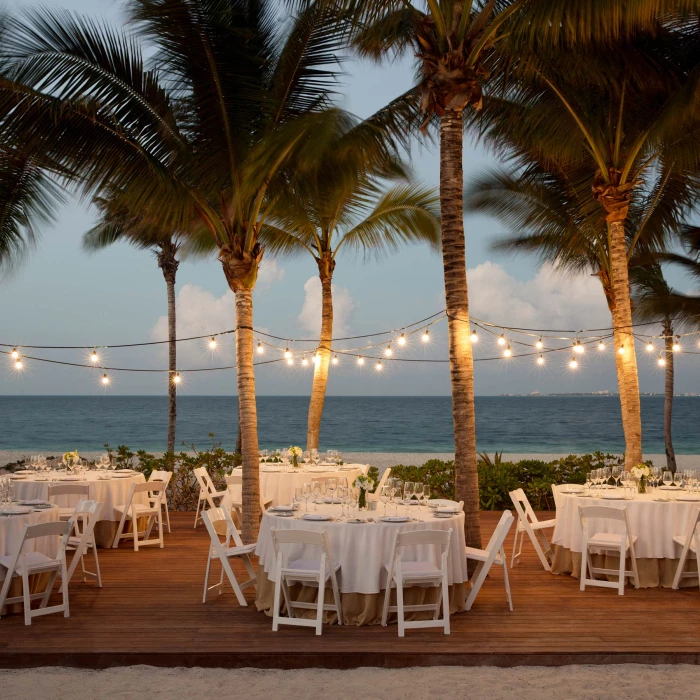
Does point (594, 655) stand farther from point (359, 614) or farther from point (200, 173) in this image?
point (200, 173)

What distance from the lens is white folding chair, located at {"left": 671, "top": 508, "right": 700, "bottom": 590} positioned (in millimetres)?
7004

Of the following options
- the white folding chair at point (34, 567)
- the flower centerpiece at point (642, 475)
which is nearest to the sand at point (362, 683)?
the white folding chair at point (34, 567)

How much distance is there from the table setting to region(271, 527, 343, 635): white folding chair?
281 cm

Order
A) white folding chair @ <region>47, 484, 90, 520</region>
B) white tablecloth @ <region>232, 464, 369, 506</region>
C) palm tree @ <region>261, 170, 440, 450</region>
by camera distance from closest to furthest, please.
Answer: white folding chair @ <region>47, 484, 90, 520</region>
white tablecloth @ <region>232, 464, 369, 506</region>
palm tree @ <region>261, 170, 440, 450</region>

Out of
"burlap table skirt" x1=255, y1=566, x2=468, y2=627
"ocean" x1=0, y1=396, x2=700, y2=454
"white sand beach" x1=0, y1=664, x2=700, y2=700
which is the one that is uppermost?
"ocean" x1=0, y1=396, x2=700, y2=454

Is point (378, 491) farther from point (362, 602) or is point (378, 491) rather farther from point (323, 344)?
point (323, 344)

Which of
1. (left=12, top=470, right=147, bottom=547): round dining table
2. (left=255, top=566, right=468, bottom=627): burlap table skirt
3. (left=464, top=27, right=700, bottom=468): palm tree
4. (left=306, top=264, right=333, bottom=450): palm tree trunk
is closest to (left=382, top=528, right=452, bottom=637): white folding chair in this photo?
(left=255, top=566, right=468, bottom=627): burlap table skirt

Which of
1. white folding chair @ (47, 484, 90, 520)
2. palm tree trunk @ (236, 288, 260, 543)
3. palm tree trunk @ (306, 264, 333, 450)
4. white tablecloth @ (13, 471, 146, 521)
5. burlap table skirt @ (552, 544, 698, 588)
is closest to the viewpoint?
burlap table skirt @ (552, 544, 698, 588)

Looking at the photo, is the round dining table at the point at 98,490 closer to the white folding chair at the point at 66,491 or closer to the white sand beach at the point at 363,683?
the white folding chair at the point at 66,491

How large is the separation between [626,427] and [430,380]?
112 ft

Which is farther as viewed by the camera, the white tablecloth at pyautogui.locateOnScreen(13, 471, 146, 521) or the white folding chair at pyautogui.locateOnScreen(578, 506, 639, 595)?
the white tablecloth at pyautogui.locateOnScreen(13, 471, 146, 521)

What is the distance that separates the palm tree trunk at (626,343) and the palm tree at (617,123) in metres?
0.01

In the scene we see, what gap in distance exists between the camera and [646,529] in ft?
24.0

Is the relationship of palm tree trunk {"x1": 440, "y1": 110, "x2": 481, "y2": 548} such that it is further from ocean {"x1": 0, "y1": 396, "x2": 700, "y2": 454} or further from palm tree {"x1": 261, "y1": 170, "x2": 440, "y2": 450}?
ocean {"x1": 0, "y1": 396, "x2": 700, "y2": 454}
